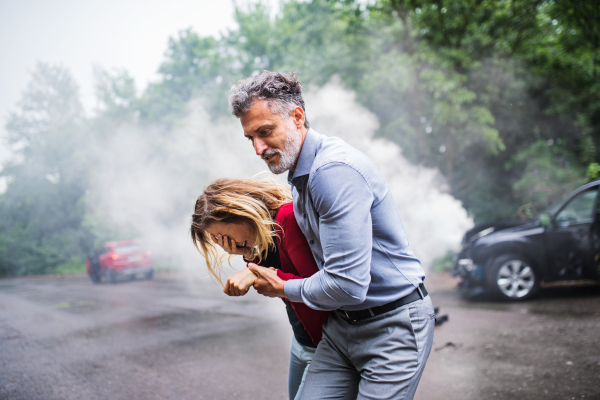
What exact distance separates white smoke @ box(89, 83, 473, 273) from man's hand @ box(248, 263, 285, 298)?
14.0ft

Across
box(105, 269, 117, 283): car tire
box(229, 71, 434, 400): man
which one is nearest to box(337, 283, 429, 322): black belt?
box(229, 71, 434, 400): man

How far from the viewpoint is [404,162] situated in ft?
42.0

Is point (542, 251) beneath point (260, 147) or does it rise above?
beneath

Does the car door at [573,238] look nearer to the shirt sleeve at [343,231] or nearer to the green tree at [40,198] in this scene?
the shirt sleeve at [343,231]

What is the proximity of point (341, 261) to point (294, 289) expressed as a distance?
264 mm

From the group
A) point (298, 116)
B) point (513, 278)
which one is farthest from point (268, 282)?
point (513, 278)

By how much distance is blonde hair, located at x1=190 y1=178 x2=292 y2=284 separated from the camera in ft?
6.15

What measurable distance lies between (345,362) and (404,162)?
11643 millimetres

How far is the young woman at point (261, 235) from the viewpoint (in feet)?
5.76

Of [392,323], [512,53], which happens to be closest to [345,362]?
[392,323]

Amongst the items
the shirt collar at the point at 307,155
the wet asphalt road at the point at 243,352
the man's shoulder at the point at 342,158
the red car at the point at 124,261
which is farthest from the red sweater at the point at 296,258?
the red car at the point at 124,261

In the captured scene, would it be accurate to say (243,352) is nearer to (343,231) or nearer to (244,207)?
(244,207)

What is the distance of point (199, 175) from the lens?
17.5 metres

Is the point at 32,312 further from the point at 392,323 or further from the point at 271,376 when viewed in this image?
the point at 392,323
